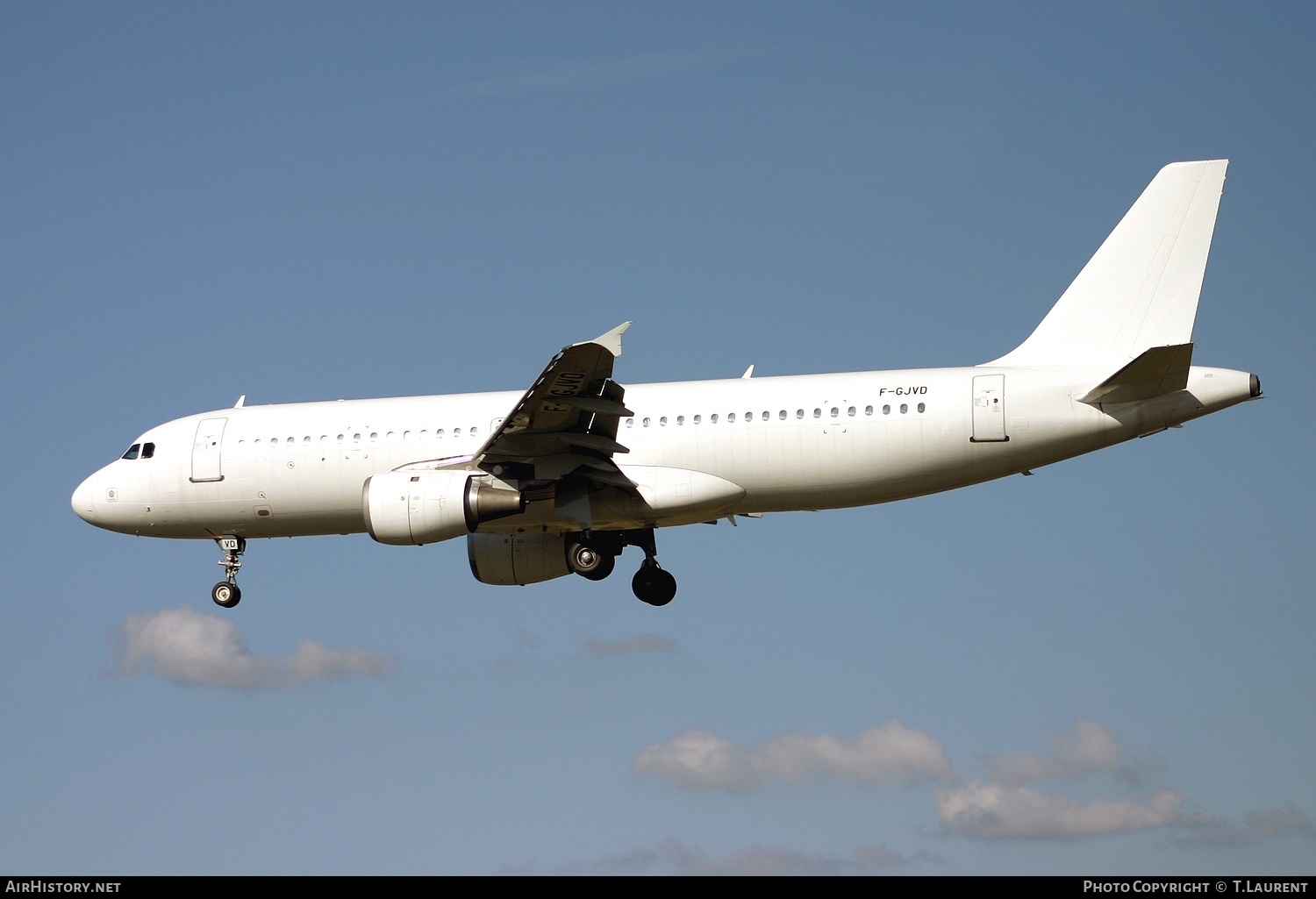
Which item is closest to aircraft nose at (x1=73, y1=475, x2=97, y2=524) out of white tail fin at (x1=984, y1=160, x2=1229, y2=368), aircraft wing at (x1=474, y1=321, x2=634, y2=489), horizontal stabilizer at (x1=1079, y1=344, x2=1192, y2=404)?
aircraft wing at (x1=474, y1=321, x2=634, y2=489)

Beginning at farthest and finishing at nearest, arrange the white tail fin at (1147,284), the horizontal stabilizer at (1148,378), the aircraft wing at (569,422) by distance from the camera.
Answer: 1. the white tail fin at (1147,284)
2. the aircraft wing at (569,422)
3. the horizontal stabilizer at (1148,378)

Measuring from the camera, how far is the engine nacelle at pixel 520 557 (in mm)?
31281

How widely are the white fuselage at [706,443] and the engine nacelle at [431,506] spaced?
625 millimetres

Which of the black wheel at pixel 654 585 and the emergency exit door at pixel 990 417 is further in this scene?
the black wheel at pixel 654 585

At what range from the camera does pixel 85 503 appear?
3231 cm

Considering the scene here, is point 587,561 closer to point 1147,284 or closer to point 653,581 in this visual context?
point 653,581

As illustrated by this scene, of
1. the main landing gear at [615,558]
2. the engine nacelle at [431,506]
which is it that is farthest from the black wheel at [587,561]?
the engine nacelle at [431,506]

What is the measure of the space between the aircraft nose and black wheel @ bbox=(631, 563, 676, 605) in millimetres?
11516

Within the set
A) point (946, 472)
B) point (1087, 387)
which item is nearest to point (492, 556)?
point (946, 472)

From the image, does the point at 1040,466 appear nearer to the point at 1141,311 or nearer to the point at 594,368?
the point at 1141,311

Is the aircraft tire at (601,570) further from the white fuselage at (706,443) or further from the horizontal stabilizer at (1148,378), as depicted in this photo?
the horizontal stabilizer at (1148,378)

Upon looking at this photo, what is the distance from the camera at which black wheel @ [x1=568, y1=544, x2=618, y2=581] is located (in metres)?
30.2

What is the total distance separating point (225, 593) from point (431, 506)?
661 cm

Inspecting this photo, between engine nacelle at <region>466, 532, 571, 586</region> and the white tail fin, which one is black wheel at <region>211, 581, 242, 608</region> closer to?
engine nacelle at <region>466, 532, 571, 586</region>
